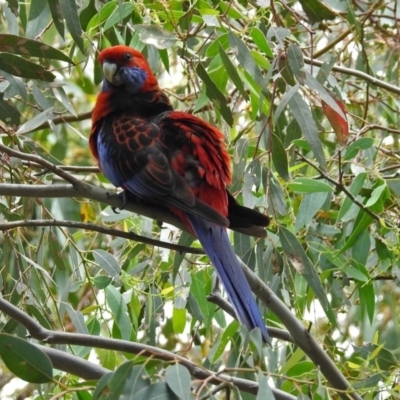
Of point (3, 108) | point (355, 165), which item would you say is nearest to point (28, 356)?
point (3, 108)

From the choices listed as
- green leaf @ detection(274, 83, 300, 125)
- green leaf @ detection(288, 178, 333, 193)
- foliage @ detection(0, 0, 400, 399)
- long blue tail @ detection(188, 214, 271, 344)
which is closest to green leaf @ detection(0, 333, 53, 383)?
foliage @ detection(0, 0, 400, 399)

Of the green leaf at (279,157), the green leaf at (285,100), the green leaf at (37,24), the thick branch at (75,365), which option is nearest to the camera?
the thick branch at (75,365)

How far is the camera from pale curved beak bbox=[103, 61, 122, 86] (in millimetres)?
2584

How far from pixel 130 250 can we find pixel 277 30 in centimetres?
78

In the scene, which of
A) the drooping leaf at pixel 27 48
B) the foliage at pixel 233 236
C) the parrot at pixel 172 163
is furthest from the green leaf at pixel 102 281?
the drooping leaf at pixel 27 48

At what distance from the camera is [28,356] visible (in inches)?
58.2

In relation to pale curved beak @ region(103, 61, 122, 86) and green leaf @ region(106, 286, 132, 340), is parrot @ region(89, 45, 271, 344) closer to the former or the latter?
pale curved beak @ region(103, 61, 122, 86)

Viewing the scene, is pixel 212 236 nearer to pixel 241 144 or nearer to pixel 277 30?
pixel 241 144

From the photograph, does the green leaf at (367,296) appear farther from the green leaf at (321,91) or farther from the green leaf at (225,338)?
the green leaf at (321,91)

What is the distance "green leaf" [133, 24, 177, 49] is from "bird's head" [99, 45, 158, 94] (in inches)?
17.5

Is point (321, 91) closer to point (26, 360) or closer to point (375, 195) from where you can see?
point (375, 195)

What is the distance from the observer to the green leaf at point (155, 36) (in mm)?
2059

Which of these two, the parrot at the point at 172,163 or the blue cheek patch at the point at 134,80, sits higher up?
the blue cheek patch at the point at 134,80

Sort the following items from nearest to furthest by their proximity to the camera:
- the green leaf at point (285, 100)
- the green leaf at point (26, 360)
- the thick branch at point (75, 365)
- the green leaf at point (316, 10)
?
the green leaf at point (26, 360), the thick branch at point (75, 365), the green leaf at point (285, 100), the green leaf at point (316, 10)
